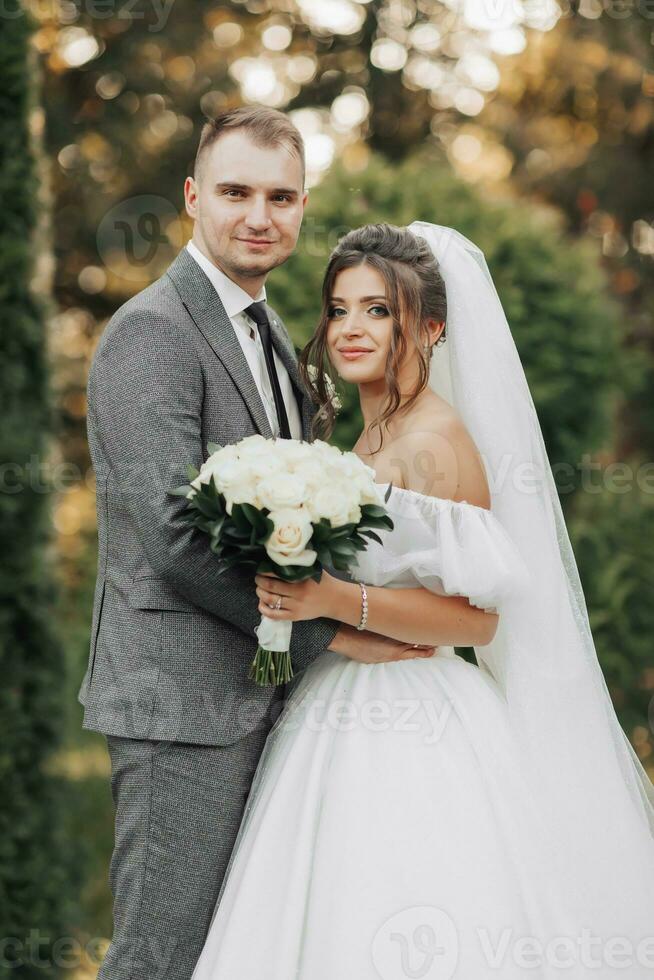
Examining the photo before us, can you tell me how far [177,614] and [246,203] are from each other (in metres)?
1.14

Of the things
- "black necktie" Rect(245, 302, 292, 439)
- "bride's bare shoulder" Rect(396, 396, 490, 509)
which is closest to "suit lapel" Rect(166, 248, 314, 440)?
"black necktie" Rect(245, 302, 292, 439)

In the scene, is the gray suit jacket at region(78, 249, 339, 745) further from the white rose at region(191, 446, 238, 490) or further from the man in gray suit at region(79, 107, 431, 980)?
the white rose at region(191, 446, 238, 490)

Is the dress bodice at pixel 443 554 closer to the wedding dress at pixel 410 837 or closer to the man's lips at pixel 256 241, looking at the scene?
the wedding dress at pixel 410 837

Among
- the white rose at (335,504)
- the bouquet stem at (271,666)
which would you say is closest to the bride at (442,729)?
the bouquet stem at (271,666)

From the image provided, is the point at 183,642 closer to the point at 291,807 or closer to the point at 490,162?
Result: the point at 291,807

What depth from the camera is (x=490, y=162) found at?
43.2ft

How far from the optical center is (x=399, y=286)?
3223 millimetres

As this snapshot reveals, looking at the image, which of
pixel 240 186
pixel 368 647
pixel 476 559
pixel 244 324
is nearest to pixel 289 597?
pixel 368 647

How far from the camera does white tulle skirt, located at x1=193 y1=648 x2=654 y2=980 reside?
8.91 ft

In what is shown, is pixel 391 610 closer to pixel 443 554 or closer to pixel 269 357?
pixel 443 554

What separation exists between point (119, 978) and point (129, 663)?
77 centimetres

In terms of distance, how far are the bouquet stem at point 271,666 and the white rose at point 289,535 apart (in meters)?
0.32

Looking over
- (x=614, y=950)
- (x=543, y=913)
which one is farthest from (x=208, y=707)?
(x=614, y=950)

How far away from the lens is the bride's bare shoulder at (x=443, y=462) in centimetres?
310
